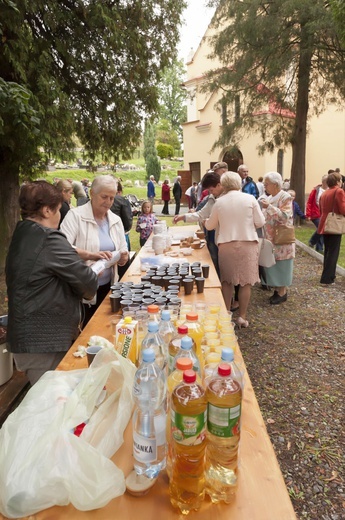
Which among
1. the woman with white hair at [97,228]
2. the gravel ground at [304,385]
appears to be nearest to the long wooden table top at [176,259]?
the woman with white hair at [97,228]

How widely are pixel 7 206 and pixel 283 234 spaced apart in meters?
5.44

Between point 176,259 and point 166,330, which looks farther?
point 176,259

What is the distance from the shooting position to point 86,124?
25.0ft

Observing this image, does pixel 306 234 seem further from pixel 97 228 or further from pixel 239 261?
pixel 97 228

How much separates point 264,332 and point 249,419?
2.98 metres

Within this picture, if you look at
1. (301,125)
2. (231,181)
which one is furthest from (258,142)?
(231,181)

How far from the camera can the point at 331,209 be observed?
5328mm

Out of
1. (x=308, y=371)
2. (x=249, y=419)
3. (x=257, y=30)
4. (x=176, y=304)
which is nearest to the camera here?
(x=249, y=419)

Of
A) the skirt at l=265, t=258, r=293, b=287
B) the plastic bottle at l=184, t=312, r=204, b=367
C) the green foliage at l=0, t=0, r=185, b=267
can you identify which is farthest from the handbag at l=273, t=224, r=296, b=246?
the green foliage at l=0, t=0, r=185, b=267

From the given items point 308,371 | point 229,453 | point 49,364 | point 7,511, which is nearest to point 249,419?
point 229,453

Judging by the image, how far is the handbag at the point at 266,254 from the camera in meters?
4.45

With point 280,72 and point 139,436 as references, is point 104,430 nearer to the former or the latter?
point 139,436

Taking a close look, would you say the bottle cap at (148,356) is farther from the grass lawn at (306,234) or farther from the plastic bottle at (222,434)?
the grass lawn at (306,234)

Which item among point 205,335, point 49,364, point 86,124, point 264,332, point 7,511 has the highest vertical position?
point 86,124
